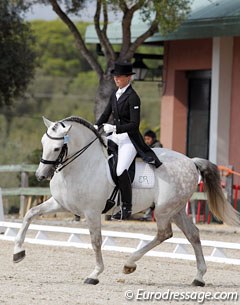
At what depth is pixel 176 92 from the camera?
25.2m

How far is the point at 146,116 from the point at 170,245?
165 ft

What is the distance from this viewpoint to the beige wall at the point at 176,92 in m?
24.9

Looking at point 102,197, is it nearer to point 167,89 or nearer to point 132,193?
point 132,193

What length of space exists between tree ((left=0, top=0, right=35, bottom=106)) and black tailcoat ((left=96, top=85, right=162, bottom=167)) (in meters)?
14.0

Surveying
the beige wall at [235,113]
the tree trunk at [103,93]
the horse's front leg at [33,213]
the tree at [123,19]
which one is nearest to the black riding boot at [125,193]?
the horse's front leg at [33,213]

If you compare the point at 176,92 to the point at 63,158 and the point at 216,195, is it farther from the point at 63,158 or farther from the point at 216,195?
the point at 63,158

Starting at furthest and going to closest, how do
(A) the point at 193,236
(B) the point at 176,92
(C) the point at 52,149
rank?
(B) the point at 176,92 < (A) the point at 193,236 < (C) the point at 52,149

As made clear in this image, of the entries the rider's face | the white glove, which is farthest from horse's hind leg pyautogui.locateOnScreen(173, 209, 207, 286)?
the rider's face

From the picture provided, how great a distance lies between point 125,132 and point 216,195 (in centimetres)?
159

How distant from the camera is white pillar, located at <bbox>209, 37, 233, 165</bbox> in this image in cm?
2314

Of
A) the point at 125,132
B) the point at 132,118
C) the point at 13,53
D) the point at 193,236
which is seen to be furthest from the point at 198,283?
the point at 13,53

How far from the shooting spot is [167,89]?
25516 mm

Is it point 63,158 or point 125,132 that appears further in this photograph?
point 125,132

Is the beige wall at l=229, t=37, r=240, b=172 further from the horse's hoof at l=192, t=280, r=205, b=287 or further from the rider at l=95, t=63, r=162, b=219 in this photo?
the horse's hoof at l=192, t=280, r=205, b=287
